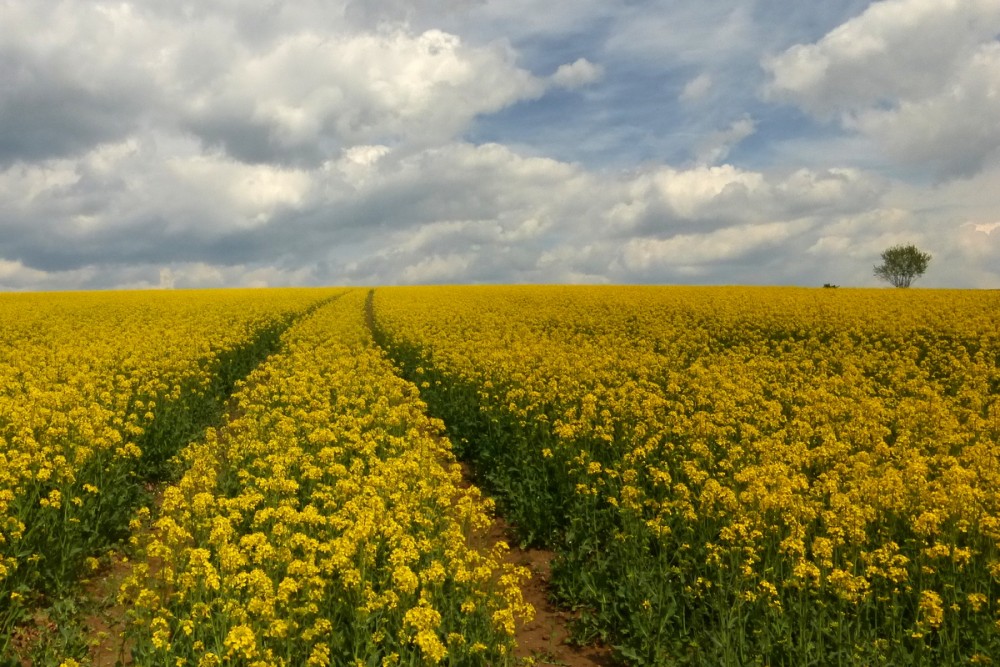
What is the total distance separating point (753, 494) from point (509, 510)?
3836 millimetres

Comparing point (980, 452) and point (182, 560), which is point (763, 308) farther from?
point (182, 560)

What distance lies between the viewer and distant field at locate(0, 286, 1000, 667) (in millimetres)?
5895

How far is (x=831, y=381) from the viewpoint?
14.7 m

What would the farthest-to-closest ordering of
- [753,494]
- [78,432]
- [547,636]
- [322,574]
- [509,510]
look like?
1. [509,510]
2. [78,432]
3. [753,494]
4. [547,636]
5. [322,574]

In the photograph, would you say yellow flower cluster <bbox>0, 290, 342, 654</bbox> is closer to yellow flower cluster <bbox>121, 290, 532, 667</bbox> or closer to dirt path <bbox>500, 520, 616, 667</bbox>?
yellow flower cluster <bbox>121, 290, 532, 667</bbox>

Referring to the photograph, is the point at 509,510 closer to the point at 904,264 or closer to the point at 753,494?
the point at 753,494

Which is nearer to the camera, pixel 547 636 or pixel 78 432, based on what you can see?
pixel 547 636

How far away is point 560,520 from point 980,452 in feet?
18.6

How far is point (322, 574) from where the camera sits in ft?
21.8

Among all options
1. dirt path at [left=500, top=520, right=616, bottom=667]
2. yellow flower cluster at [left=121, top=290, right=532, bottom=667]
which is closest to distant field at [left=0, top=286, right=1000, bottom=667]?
yellow flower cluster at [left=121, top=290, right=532, bottom=667]

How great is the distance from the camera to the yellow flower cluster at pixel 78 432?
739cm

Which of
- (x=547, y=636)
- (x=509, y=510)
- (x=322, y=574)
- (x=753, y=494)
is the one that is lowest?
(x=547, y=636)

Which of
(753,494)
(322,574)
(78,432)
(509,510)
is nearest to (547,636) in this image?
(322,574)

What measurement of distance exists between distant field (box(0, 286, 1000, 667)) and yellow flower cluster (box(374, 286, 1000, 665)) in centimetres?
5
